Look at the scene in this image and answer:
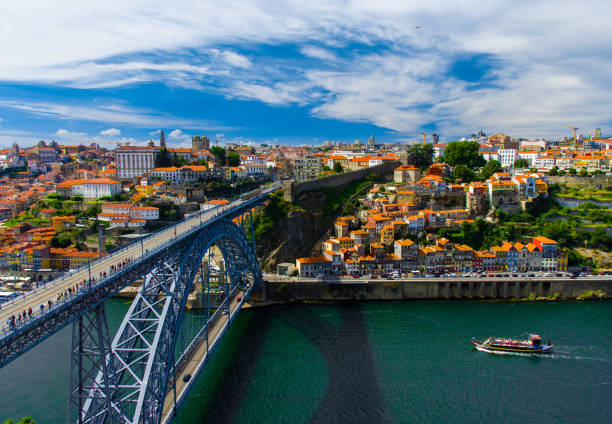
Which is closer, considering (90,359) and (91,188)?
(90,359)

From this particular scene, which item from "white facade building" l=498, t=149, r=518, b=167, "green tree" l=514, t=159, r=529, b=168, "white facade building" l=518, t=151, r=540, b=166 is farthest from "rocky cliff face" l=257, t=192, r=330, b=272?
"white facade building" l=498, t=149, r=518, b=167

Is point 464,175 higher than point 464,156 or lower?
lower

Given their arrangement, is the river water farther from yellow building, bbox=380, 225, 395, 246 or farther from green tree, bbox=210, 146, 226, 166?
green tree, bbox=210, 146, 226, 166

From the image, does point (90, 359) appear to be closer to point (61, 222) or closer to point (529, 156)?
point (61, 222)

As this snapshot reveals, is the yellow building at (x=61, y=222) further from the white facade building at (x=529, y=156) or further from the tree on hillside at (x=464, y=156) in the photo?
the white facade building at (x=529, y=156)

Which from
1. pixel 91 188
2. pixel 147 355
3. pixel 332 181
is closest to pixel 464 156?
pixel 332 181

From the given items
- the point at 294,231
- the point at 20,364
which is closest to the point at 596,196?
the point at 294,231

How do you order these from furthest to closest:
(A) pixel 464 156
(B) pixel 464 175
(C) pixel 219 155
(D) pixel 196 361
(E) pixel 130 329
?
(C) pixel 219 155, (A) pixel 464 156, (B) pixel 464 175, (D) pixel 196 361, (E) pixel 130 329

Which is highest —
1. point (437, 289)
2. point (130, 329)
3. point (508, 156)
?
point (508, 156)
